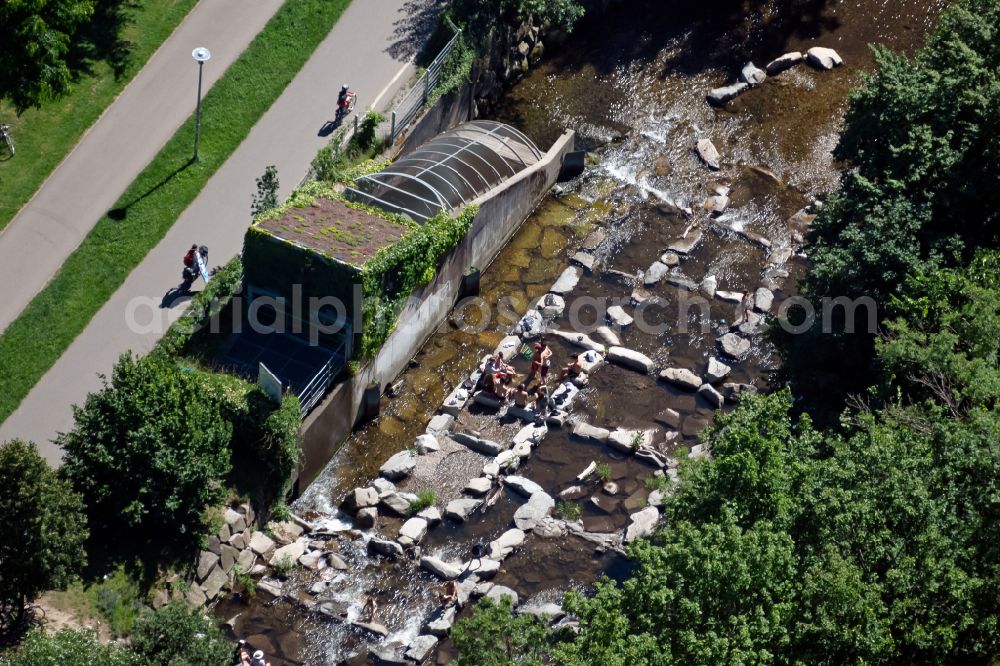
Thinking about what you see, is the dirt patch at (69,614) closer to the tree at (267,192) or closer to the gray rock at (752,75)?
the tree at (267,192)

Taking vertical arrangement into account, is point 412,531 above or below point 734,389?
below

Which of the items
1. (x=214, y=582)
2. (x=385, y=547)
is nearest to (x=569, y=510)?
(x=385, y=547)

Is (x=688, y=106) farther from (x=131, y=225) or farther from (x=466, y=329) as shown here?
(x=131, y=225)

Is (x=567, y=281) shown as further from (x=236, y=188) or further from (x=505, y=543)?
(x=236, y=188)

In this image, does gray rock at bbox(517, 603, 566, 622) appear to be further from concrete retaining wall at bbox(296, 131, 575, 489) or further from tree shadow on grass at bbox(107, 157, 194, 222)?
tree shadow on grass at bbox(107, 157, 194, 222)

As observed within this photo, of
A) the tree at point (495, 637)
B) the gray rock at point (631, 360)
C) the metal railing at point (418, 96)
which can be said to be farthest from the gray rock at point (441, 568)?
the metal railing at point (418, 96)

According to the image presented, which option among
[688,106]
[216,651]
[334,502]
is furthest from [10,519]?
[688,106]

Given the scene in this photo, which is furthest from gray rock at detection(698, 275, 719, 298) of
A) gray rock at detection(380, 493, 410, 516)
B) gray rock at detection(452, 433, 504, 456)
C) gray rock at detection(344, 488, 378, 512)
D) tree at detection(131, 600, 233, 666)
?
tree at detection(131, 600, 233, 666)
